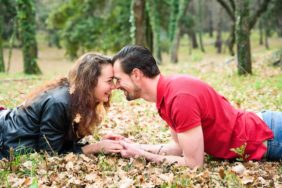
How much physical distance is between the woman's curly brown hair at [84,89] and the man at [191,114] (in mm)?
274

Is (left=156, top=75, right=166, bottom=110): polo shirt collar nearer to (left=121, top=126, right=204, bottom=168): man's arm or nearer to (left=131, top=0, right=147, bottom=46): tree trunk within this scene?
(left=121, top=126, right=204, bottom=168): man's arm

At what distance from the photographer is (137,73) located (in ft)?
15.2

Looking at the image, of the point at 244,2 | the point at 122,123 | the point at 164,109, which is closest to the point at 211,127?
the point at 164,109

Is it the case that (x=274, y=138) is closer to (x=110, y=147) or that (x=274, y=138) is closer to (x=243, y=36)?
(x=110, y=147)

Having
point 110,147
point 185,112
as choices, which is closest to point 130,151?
point 110,147

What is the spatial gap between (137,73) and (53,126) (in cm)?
116

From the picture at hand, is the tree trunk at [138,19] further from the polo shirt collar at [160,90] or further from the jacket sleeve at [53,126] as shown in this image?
the polo shirt collar at [160,90]

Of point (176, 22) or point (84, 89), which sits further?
point (176, 22)

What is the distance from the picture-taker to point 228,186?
4.10m

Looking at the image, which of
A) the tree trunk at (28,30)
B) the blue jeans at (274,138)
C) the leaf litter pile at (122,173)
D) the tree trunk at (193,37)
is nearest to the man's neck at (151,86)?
the leaf litter pile at (122,173)

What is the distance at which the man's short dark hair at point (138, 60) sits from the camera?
4.59 meters

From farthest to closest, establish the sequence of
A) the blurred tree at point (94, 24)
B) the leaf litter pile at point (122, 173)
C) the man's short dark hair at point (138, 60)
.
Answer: the blurred tree at point (94, 24) < the man's short dark hair at point (138, 60) < the leaf litter pile at point (122, 173)

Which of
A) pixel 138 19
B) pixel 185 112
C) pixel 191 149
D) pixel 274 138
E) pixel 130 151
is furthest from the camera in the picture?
pixel 138 19

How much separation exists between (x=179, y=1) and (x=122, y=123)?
20033mm
